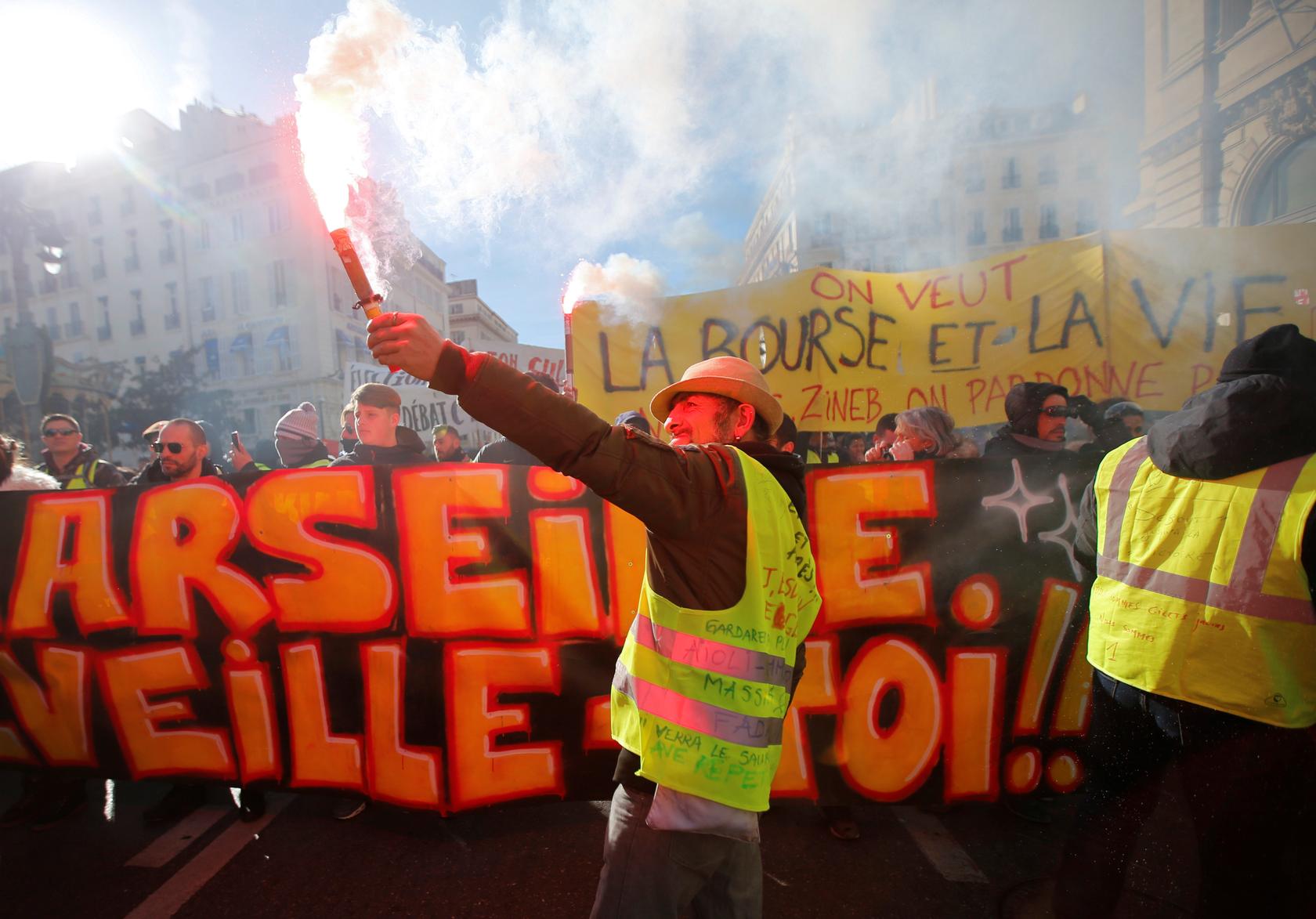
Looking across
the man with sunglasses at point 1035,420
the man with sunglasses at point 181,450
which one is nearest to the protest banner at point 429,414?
the man with sunglasses at point 181,450

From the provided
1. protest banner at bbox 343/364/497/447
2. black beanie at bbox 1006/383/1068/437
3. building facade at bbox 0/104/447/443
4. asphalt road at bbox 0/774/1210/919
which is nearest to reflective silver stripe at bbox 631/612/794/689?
asphalt road at bbox 0/774/1210/919

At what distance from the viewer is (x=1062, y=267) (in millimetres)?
4605

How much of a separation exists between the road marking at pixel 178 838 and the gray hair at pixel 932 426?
155 inches

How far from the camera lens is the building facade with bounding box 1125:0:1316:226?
42.6 feet

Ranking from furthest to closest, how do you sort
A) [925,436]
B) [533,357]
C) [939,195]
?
1. [939,195]
2. [533,357]
3. [925,436]

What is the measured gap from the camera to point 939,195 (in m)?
26.0

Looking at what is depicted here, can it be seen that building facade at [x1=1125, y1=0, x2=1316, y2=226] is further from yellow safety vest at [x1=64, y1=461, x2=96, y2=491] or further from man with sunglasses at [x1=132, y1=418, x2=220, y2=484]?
yellow safety vest at [x1=64, y1=461, x2=96, y2=491]

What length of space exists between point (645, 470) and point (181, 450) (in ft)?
10.6

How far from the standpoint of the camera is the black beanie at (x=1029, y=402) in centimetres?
345

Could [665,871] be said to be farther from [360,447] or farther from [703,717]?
[360,447]

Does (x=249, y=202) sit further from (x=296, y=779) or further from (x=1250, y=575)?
(x=1250, y=575)

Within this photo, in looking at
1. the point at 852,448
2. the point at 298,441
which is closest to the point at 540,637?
the point at 298,441

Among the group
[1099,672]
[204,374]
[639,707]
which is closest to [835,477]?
[1099,672]

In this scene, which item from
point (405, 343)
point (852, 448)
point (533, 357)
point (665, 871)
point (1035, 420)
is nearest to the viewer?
point (405, 343)
